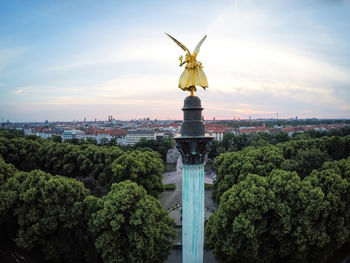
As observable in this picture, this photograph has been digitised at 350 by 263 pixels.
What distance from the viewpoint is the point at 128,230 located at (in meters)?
18.6

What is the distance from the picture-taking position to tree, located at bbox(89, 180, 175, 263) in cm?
1808

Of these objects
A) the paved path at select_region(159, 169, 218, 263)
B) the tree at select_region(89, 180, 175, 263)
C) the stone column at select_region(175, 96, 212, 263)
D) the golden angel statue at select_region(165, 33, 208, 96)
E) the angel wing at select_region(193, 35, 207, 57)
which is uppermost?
the angel wing at select_region(193, 35, 207, 57)

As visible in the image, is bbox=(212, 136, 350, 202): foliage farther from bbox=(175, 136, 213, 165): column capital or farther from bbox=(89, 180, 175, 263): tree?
bbox=(175, 136, 213, 165): column capital

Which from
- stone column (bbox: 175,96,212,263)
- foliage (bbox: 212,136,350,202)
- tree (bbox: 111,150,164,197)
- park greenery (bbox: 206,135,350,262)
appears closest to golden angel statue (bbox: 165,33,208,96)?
stone column (bbox: 175,96,212,263)

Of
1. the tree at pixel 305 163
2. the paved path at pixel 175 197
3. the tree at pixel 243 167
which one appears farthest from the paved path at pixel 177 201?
the tree at pixel 305 163

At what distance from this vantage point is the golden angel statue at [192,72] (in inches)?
491

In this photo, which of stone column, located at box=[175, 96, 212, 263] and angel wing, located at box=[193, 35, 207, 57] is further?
stone column, located at box=[175, 96, 212, 263]

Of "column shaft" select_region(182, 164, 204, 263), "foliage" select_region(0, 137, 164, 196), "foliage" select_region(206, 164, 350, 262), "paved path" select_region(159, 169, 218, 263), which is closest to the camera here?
"column shaft" select_region(182, 164, 204, 263)

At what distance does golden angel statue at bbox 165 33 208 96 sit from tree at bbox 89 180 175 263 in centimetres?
1131

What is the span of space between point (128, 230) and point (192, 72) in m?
13.6

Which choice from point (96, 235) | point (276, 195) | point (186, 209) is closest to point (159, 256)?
point (96, 235)

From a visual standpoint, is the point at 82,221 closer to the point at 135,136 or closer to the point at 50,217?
the point at 50,217

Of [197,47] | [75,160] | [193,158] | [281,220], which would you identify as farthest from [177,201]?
[197,47]

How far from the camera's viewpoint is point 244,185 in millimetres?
20438
